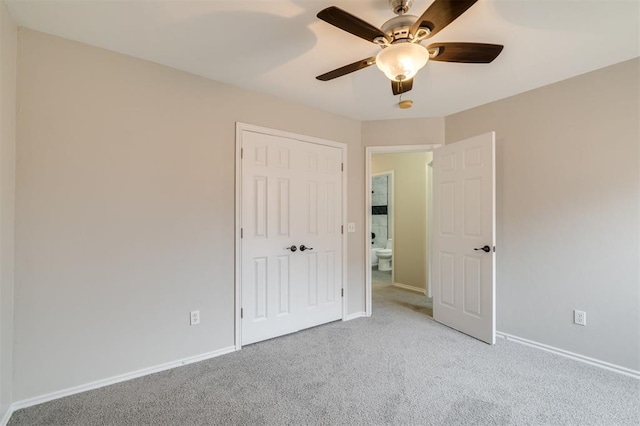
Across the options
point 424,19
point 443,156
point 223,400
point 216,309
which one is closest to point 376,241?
point 443,156

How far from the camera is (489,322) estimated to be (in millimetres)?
2750

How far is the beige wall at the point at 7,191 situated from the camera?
5.32 ft

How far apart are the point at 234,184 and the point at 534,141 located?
8.91 ft

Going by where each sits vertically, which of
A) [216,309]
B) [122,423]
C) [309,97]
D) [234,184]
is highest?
[309,97]

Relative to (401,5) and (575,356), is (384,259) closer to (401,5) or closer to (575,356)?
(575,356)

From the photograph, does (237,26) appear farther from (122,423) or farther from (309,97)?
(122,423)

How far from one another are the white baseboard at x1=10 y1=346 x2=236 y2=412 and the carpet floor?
0.04 metres

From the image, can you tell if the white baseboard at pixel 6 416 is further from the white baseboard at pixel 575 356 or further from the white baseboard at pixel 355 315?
the white baseboard at pixel 575 356

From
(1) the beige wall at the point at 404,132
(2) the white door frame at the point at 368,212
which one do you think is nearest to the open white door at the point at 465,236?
(1) the beige wall at the point at 404,132

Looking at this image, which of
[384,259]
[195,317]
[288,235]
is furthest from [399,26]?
[384,259]

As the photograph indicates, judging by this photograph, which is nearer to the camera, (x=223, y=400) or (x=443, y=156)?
(x=223, y=400)

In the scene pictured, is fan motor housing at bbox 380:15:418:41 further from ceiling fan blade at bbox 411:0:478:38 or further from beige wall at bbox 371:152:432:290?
beige wall at bbox 371:152:432:290

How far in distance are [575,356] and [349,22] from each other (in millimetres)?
3036

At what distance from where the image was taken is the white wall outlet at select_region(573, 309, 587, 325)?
2.42 m
